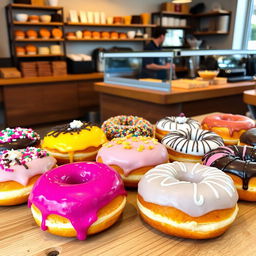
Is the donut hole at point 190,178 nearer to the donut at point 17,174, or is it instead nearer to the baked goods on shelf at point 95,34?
the donut at point 17,174

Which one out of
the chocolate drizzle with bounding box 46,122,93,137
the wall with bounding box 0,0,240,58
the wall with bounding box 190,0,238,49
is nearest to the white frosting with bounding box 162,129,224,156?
the chocolate drizzle with bounding box 46,122,93,137

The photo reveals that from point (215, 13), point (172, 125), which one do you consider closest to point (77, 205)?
point (172, 125)

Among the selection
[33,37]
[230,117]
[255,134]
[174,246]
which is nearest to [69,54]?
[33,37]

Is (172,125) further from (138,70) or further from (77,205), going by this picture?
(138,70)

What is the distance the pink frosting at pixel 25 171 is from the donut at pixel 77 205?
114mm

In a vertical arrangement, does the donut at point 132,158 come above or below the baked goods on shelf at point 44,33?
below

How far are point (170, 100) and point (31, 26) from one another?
10.7 feet

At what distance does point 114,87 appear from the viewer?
11.0 feet

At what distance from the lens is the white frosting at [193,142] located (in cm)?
116

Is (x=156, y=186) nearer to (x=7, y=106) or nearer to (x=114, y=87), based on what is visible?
(x=114, y=87)

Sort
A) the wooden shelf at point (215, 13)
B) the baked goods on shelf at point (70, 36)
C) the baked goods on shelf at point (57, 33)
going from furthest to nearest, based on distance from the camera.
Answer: the wooden shelf at point (215, 13), the baked goods on shelf at point (70, 36), the baked goods on shelf at point (57, 33)

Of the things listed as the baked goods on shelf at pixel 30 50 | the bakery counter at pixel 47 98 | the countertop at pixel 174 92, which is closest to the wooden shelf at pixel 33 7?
the baked goods on shelf at pixel 30 50

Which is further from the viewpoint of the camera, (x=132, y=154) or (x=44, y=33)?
(x=44, y=33)

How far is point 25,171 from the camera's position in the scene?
→ 96 cm
